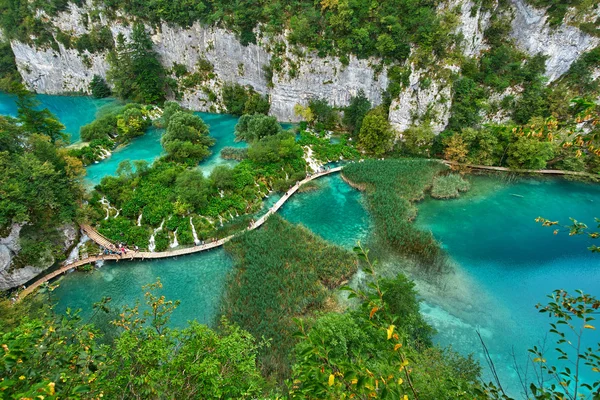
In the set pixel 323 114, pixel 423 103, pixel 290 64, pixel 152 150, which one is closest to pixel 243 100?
pixel 290 64

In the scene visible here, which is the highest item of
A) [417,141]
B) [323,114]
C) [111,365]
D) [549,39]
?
[549,39]

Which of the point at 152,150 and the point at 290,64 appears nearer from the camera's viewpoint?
the point at 152,150

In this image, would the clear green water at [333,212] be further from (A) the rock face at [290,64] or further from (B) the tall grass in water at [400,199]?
(A) the rock face at [290,64]

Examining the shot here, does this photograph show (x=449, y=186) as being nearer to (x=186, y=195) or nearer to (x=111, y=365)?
(x=186, y=195)

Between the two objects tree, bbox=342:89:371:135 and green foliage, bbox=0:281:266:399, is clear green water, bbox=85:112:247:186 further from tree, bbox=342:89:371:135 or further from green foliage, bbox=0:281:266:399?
green foliage, bbox=0:281:266:399

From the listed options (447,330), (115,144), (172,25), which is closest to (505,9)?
(447,330)

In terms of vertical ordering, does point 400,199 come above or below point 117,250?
above

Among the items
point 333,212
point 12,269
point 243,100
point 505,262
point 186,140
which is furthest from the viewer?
point 243,100

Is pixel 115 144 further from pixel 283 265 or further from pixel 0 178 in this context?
pixel 283 265
